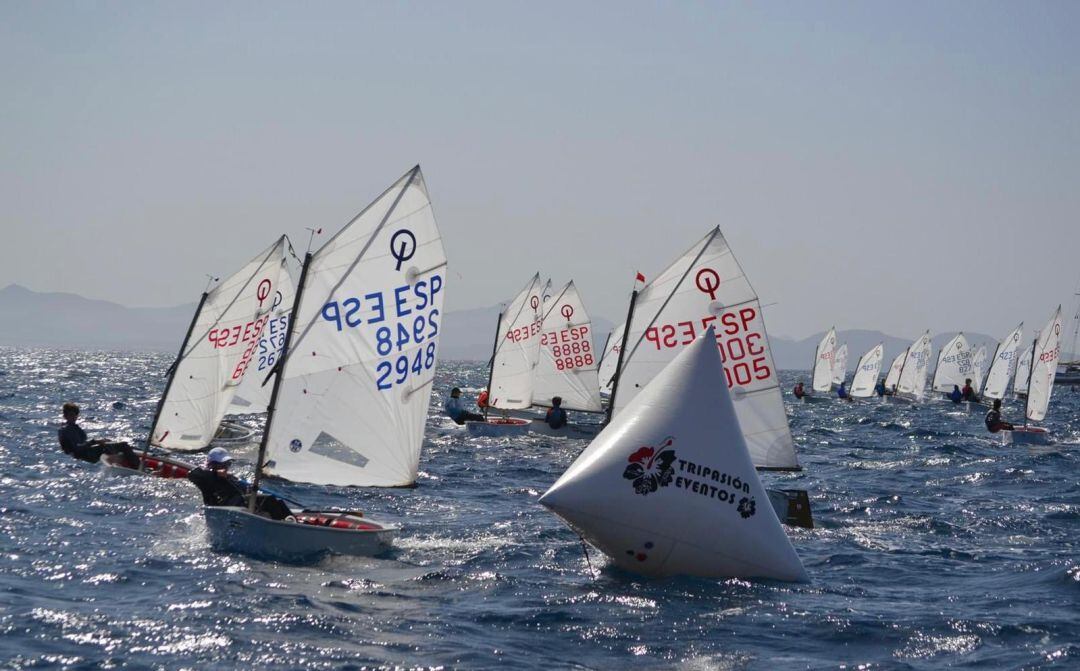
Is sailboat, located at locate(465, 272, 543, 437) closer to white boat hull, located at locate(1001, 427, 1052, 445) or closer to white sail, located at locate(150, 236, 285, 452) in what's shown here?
white sail, located at locate(150, 236, 285, 452)

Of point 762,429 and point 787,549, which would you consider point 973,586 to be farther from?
point 762,429

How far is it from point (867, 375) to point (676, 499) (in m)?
74.5

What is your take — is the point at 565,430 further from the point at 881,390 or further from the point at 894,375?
the point at 894,375

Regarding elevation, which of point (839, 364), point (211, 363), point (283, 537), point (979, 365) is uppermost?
point (979, 365)

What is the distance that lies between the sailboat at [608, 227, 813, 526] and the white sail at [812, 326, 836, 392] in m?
70.0

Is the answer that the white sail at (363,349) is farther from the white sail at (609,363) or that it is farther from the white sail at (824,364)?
the white sail at (824,364)

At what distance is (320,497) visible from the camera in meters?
24.6

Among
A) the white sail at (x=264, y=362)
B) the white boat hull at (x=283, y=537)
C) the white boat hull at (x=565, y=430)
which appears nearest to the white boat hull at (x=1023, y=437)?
the white boat hull at (x=565, y=430)

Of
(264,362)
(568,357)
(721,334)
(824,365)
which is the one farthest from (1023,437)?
(824,365)

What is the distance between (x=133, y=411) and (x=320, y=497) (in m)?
27.5

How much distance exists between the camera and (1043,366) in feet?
165

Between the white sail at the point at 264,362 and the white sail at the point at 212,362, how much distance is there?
565 centimetres

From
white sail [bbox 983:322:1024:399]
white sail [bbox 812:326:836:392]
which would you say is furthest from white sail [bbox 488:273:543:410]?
white sail [bbox 812:326:836:392]

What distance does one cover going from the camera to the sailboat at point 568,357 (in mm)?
44750
